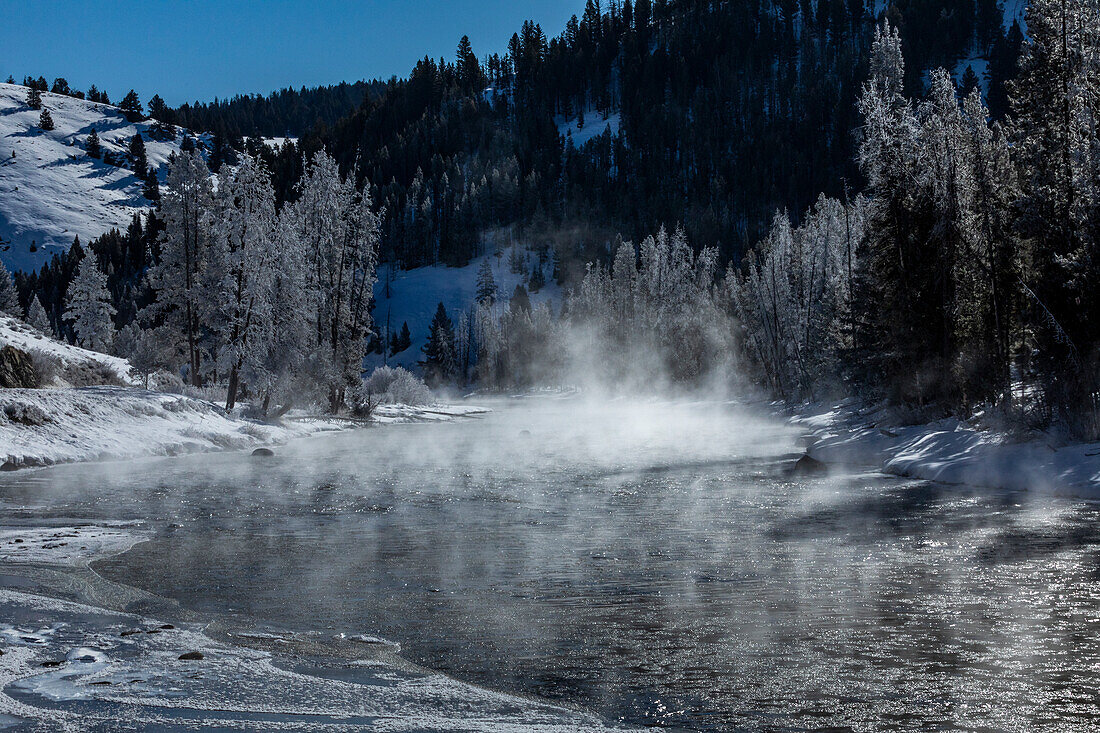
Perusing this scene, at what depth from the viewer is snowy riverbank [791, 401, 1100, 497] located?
65.3ft

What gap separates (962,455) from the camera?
958 inches

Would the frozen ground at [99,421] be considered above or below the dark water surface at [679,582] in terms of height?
above

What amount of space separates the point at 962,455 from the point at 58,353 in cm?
4474

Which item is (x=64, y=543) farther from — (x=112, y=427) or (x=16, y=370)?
(x=16, y=370)

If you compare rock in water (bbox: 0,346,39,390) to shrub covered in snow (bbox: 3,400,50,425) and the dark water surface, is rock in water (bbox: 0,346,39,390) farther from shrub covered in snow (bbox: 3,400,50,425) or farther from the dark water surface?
the dark water surface

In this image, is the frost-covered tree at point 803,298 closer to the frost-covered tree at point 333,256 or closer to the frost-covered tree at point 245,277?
the frost-covered tree at point 333,256

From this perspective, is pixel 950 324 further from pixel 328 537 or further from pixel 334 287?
pixel 334 287

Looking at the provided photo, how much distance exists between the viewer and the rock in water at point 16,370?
33500 mm

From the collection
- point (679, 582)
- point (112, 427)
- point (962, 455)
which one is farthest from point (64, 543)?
point (962, 455)

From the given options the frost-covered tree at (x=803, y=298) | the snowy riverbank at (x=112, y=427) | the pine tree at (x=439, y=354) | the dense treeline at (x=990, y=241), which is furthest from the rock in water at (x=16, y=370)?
the pine tree at (x=439, y=354)

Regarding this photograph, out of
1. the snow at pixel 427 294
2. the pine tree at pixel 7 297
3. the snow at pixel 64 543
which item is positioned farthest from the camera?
the snow at pixel 427 294

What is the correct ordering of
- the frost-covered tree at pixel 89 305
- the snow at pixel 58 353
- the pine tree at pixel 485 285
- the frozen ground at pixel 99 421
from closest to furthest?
the frozen ground at pixel 99 421, the snow at pixel 58 353, the frost-covered tree at pixel 89 305, the pine tree at pixel 485 285

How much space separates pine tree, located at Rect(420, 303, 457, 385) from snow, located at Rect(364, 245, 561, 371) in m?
5.08

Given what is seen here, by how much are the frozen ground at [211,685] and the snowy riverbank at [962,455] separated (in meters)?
17.1
